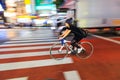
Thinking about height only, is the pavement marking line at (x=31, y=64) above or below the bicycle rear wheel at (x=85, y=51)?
below

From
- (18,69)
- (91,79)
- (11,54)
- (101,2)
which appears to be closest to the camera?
(91,79)

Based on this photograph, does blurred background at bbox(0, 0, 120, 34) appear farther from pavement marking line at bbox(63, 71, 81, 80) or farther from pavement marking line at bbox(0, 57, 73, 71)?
pavement marking line at bbox(63, 71, 81, 80)

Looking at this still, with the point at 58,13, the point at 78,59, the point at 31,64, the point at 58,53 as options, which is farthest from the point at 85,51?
the point at 58,13

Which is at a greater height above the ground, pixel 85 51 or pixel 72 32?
pixel 72 32

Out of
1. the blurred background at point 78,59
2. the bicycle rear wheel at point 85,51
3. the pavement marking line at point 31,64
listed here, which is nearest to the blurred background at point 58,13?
the blurred background at point 78,59

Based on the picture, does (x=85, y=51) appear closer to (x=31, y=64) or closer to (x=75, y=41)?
(x=75, y=41)

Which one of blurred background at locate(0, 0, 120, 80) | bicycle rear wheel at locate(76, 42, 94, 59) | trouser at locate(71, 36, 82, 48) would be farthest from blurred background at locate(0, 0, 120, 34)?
trouser at locate(71, 36, 82, 48)

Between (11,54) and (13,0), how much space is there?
24478 mm

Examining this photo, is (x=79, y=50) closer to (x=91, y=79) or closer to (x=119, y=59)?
(x=119, y=59)

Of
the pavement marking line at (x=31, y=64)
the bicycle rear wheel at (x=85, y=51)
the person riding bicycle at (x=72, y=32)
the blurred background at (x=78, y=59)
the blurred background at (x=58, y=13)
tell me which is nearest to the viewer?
the blurred background at (x=78, y=59)

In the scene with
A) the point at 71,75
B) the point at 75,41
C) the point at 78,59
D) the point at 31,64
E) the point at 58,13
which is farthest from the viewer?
the point at 58,13

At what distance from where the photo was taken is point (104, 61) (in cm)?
795

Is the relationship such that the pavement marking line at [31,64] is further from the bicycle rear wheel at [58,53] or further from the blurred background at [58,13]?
the blurred background at [58,13]

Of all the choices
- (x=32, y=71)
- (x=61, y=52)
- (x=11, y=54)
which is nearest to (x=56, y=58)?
(x=61, y=52)
